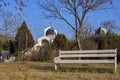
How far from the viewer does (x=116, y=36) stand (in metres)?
36.1

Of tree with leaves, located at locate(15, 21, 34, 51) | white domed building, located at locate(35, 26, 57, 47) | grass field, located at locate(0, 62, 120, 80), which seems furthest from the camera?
white domed building, located at locate(35, 26, 57, 47)

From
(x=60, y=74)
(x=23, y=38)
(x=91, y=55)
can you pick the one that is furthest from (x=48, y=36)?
(x=60, y=74)

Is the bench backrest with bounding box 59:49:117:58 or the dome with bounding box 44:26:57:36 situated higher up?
the dome with bounding box 44:26:57:36

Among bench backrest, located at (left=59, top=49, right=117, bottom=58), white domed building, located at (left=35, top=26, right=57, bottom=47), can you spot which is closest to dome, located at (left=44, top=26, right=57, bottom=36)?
white domed building, located at (left=35, top=26, right=57, bottom=47)

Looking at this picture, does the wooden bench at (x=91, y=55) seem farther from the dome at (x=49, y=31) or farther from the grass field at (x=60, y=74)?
the dome at (x=49, y=31)

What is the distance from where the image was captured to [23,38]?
46.3 metres

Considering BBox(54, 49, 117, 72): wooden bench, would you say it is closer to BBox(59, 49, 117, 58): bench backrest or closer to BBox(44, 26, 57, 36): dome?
BBox(59, 49, 117, 58): bench backrest

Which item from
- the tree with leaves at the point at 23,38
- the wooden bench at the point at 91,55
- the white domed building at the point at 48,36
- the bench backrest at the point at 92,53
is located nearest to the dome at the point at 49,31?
the white domed building at the point at 48,36

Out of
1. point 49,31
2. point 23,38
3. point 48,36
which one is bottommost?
point 23,38

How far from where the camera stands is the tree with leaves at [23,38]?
147ft

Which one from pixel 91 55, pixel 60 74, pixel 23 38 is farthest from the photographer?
pixel 23 38

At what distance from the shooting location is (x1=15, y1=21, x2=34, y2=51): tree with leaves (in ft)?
147

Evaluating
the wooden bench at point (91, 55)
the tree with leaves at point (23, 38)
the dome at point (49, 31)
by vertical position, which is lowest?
the wooden bench at point (91, 55)

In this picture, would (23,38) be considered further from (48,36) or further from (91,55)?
(91,55)
